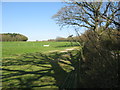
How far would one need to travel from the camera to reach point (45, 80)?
4152 mm

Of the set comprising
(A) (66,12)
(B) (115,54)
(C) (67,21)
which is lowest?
(B) (115,54)

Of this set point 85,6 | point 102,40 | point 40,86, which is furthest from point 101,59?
point 85,6

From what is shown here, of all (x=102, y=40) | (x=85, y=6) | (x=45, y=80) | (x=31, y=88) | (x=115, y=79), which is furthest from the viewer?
(x=85, y=6)

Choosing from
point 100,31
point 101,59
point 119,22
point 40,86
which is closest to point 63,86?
point 40,86

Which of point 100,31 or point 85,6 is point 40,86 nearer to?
point 100,31

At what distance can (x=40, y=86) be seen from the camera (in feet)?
12.0

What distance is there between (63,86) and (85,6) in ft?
48.4

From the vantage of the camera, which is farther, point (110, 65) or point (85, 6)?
A: point (85, 6)

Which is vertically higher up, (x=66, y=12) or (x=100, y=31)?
(x=66, y=12)

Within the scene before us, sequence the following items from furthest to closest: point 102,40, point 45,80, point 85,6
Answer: point 85,6, point 45,80, point 102,40

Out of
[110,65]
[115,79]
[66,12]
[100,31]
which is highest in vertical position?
[66,12]

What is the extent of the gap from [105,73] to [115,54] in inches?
19.5

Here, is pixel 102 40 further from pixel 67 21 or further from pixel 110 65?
pixel 67 21

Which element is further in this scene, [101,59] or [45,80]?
[45,80]
